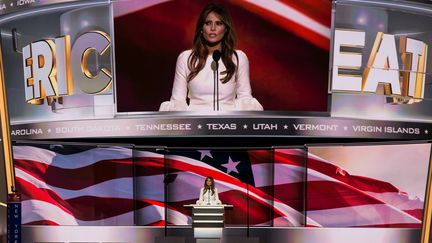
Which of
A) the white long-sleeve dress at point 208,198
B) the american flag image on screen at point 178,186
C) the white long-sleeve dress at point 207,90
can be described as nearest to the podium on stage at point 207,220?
the white long-sleeve dress at point 208,198

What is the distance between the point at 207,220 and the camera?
49.2 ft

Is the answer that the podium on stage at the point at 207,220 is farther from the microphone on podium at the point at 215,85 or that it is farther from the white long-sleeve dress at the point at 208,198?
the microphone on podium at the point at 215,85

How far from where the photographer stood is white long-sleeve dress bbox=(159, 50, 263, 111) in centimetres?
1523

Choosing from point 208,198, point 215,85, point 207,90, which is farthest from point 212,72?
point 208,198

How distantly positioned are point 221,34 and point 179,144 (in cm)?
321

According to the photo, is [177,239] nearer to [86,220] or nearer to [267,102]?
[86,220]

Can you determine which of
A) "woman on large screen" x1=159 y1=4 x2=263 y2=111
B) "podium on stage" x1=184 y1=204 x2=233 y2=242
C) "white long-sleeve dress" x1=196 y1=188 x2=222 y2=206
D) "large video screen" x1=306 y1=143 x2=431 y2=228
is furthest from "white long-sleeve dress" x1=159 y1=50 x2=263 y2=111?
"podium on stage" x1=184 y1=204 x2=233 y2=242

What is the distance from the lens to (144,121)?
15.5 metres

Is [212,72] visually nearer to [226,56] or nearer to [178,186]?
[226,56]

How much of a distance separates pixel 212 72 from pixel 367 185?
4.63 m

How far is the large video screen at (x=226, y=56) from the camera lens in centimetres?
1485

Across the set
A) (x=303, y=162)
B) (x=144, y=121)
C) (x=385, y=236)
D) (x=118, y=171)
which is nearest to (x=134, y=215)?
(x=118, y=171)

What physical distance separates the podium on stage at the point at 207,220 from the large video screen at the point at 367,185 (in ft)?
7.90

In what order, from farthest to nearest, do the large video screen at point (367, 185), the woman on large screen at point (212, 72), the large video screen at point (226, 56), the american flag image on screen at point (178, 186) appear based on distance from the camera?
1. the american flag image on screen at point (178, 186)
2. the large video screen at point (367, 185)
3. the woman on large screen at point (212, 72)
4. the large video screen at point (226, 56)
